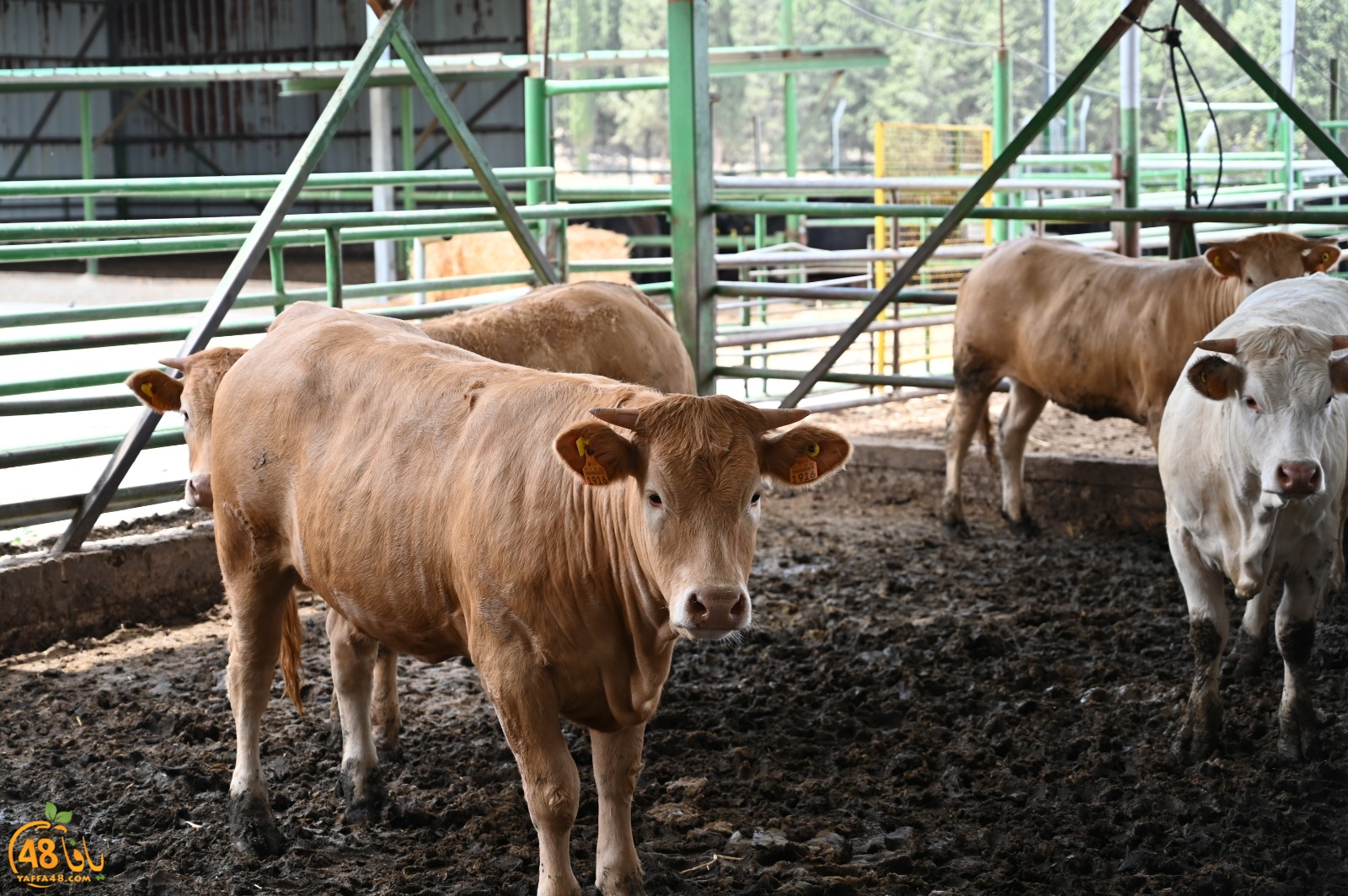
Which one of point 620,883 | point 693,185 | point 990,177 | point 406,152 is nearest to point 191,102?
point 406,152

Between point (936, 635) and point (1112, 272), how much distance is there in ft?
8.56

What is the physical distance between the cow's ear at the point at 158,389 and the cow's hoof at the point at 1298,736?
11.7 ft

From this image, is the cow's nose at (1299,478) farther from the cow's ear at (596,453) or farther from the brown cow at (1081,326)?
the brown cow at (1081,326)

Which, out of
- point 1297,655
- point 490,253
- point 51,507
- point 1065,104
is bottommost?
point 1297,655

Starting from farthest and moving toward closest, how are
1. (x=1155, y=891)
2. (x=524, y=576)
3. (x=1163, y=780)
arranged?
1. (x=1163, y=780)
2. (x=1155, y=891)
3. (x=524, y=576)

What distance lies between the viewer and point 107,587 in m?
5.68

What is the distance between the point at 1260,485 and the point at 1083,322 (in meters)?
3.01

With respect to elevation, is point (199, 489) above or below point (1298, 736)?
above

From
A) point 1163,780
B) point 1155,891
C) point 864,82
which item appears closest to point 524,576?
point 1155,891

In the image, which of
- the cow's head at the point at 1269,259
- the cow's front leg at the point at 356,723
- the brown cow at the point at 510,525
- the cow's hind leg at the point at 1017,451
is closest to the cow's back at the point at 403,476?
the brown cow at the point at 510,525

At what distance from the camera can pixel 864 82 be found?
140 ft

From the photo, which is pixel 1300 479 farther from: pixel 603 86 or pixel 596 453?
pixel 603 86

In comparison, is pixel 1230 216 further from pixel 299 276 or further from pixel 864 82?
pixel 864 82

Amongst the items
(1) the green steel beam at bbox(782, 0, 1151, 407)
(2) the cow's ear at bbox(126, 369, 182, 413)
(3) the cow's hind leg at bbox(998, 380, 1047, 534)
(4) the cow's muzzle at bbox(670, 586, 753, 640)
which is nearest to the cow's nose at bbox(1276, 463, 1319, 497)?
(4) the cow's muzzle at bbox(670, 586, 753, 640)
